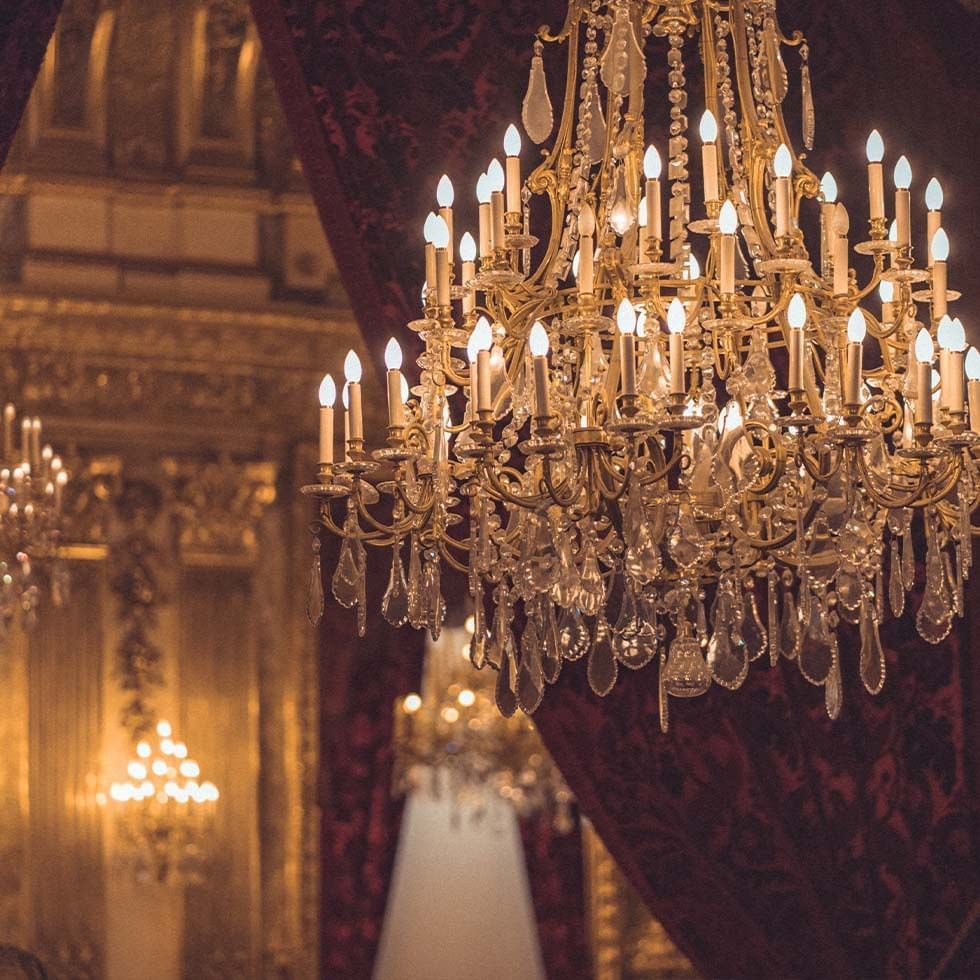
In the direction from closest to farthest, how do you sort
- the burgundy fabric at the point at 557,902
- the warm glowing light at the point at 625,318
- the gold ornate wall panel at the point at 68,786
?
the warm glowing light at the point at 625,318 → the gold ornate wall panel at the point at 68,786 → the burgundy fabric at the point at 557,902

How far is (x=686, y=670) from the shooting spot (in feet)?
11.5

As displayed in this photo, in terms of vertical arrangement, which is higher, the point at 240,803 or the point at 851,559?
the point at 851,559

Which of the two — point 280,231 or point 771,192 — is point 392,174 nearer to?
point 771,192

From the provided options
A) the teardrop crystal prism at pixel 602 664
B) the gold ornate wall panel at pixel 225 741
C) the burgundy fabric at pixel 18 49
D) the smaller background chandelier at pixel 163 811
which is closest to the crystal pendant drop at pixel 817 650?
the teardrop crystal prism at pixel 602 664

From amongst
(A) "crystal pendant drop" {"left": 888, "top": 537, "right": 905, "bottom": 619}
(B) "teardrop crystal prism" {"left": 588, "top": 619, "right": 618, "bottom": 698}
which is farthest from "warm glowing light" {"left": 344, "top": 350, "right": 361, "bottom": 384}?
(A) "crystal pendant drop" {"left": 888, "top": 537, "right": 905, "bottom": 619}

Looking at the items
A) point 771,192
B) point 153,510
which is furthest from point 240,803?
point 771,192

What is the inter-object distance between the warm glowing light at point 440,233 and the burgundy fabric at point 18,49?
108 centimetres

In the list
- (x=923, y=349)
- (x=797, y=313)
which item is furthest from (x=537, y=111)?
(x=923, y=349)

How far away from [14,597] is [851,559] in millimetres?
4538

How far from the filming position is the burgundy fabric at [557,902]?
9352 mm

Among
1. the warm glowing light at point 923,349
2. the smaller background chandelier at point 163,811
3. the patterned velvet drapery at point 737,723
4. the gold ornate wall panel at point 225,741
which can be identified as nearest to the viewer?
the warm glowing light at point 923,349

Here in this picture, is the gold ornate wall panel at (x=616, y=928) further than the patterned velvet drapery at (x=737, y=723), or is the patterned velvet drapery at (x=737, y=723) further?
the gold ornate wall panel at (x=616, y=928)

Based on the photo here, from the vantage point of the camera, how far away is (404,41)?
467 centimetres

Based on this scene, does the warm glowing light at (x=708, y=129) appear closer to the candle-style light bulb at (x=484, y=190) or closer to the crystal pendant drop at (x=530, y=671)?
the candle-style light bulb at (x=484, y=190)
